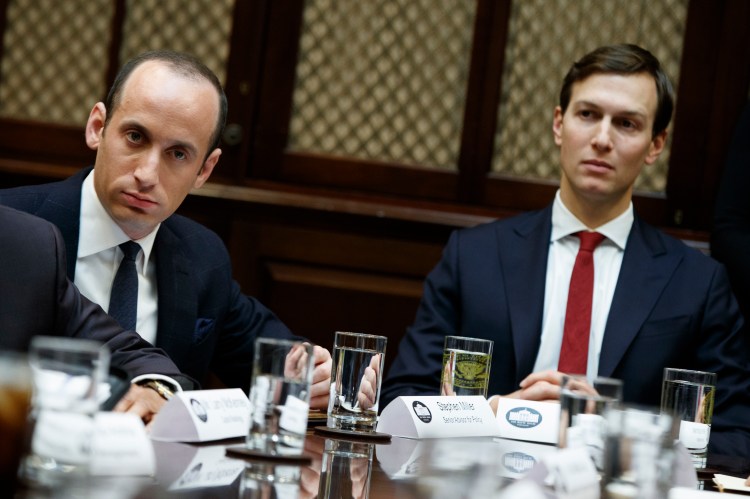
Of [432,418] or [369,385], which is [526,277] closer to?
[432,418]

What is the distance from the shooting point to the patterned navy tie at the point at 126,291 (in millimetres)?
2156

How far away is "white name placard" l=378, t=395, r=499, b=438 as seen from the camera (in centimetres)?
180

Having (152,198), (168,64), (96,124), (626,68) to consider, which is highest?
(626,68)

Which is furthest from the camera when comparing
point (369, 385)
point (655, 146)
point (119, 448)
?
point (655, 146)

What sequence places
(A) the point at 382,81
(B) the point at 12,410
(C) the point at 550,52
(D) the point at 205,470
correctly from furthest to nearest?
(A) the point at 382,81
(C) the point at 550,52
(D) the point at 205,470
(B) the point at 12,410

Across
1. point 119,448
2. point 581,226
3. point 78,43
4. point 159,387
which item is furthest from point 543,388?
point 78,43

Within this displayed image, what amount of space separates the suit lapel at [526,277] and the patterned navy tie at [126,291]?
0.93 metres

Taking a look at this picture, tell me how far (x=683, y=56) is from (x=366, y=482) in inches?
103

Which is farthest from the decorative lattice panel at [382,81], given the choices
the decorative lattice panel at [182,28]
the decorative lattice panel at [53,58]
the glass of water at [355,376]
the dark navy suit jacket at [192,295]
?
the glass of water at [355,376]

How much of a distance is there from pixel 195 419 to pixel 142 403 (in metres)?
0.15

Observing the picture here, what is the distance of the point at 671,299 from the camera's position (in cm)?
272

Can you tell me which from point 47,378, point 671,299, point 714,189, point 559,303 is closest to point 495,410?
point 559,303

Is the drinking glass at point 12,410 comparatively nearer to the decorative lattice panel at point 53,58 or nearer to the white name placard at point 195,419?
the white name placard at point 195,419

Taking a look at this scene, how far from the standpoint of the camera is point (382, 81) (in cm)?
373
